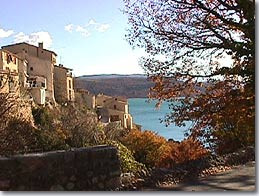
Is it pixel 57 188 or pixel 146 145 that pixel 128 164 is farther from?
pixel 146 145

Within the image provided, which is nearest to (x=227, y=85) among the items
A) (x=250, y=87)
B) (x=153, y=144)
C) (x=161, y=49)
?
(x=250, y=87)

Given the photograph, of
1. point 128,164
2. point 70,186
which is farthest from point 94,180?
point 128,164

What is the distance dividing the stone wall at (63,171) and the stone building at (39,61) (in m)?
15.3

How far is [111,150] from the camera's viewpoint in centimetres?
288

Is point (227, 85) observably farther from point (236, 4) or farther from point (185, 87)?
point (236, 4)

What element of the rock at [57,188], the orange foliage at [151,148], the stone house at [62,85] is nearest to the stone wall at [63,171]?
the rock at [57,188]

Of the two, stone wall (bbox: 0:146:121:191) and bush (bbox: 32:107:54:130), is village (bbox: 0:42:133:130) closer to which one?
bush (bbox: 32:107:54:130)

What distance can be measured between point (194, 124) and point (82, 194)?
2.20m

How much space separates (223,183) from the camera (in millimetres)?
3043

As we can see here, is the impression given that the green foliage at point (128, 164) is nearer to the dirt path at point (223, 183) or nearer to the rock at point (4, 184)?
the dirt path at point (223, 183)

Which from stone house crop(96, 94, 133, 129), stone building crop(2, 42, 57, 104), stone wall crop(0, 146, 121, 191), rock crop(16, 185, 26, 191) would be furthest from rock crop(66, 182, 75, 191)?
stone building crop(2, 42, 57, 104)

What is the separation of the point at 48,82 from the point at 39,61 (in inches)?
41.9

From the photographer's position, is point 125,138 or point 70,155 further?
point 125,138

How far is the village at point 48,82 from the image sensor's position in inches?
651
